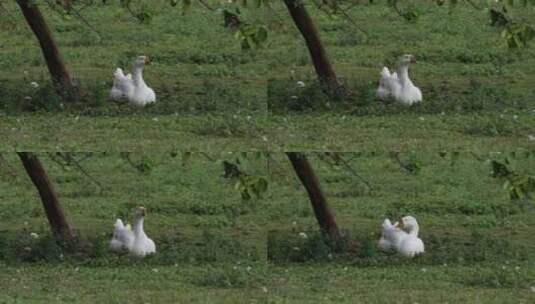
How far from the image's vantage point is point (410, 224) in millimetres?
12047

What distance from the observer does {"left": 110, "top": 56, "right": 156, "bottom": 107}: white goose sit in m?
12.7

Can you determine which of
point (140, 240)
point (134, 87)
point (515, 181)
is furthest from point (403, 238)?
point (134, 87)

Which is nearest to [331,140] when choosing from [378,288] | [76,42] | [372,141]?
[372,141]

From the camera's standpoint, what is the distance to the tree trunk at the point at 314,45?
12.1 metres

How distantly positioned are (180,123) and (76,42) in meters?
1.67

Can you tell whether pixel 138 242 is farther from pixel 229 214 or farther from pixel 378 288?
pixel 378 288

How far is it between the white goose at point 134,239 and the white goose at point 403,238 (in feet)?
4.69

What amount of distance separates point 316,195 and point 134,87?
159cm

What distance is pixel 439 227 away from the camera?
12.6 m

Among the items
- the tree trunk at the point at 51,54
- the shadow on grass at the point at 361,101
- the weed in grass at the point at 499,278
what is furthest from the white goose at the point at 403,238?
the tree trunk at the point at 51,54

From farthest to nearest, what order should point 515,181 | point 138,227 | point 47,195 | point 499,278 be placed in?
point 47,195 < point 138,227 < point 499,278 < point 515,181

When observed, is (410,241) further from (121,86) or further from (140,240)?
(121,86)

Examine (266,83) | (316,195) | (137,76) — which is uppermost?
(137,76)

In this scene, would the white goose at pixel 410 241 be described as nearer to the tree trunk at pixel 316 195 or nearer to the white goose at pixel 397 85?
the tree trunk at pixel 316 195
